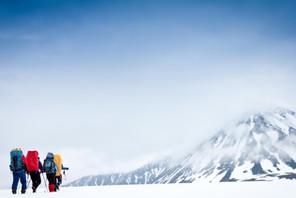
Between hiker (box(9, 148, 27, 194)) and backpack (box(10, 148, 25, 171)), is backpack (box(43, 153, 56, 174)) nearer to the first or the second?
hiker (box(9, 148, 27, 194))

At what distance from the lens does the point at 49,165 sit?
16.3m

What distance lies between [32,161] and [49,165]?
1116 millimetres

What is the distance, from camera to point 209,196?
9594 mm

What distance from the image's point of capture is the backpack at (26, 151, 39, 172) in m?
15.4

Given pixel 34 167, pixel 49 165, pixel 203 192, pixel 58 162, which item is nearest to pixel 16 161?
pixel 34 167

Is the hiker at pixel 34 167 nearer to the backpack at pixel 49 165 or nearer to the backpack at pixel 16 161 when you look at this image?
the backpack at pixel 16 161

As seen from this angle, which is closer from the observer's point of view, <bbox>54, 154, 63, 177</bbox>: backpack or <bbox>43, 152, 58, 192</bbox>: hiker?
<bbox>43, 152, 58, 192</bbox>: hiker

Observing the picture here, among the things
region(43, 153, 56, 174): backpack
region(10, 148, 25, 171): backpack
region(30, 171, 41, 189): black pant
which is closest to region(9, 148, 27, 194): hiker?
region(10, 148, 25, 171): backpack

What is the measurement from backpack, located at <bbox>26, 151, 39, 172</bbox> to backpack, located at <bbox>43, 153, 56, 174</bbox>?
752 mm

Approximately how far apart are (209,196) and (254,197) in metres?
1.36

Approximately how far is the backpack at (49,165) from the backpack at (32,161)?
752mm

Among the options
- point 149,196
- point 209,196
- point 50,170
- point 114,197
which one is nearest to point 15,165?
point 50,170

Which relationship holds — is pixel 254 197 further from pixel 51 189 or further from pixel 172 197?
pixel 51 189

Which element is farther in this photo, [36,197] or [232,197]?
[36,197]
